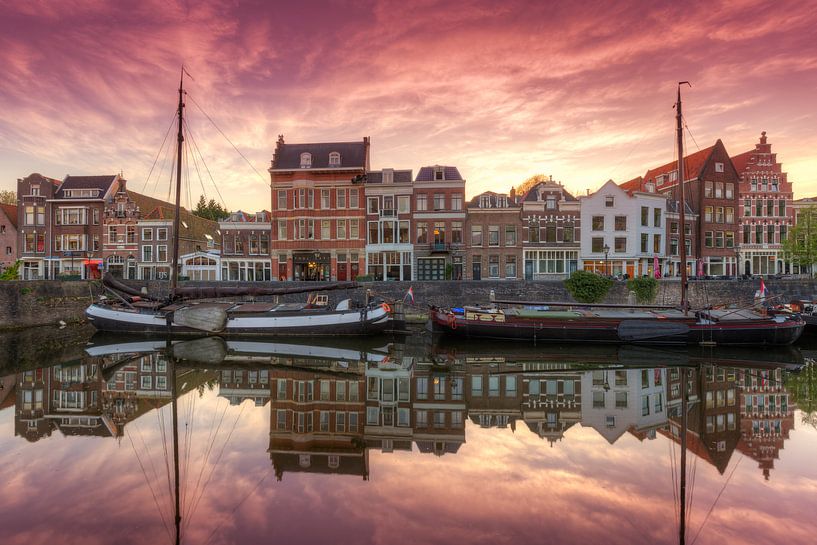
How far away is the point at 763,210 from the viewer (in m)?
45.4

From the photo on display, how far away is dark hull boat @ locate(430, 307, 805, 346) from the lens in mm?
22875

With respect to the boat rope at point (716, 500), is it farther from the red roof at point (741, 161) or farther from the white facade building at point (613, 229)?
the red roof at point (741, 161)

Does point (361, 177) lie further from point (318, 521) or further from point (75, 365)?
point (318, 521)

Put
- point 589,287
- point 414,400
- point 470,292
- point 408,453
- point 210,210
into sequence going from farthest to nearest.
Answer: point 210,210 < point 470,292 < point 589,287 < point 414,400 < point 408,453

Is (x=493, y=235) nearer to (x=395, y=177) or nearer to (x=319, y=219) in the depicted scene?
(x=395, y=177)

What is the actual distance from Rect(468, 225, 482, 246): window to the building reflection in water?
20.6 meters

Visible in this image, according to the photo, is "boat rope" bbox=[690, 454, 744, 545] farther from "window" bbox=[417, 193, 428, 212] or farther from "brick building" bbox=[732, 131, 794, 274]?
"brick building" bbox=[732, 131, 794, 274]

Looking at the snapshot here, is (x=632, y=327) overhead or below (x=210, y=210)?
below

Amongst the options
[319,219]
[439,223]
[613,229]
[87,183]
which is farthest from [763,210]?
[87,183]

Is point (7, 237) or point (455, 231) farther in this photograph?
point (7, 237)

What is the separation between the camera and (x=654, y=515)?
7164 mm

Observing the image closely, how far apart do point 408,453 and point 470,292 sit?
80.7 ft

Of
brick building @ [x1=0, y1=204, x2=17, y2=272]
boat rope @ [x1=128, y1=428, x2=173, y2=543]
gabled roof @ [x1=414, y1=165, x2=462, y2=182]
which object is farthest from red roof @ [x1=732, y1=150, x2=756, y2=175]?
brick building @ [x1=0, y1=204, x2=17, y2=272]

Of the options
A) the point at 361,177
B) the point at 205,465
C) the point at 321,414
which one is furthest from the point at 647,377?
the point at 361,177
